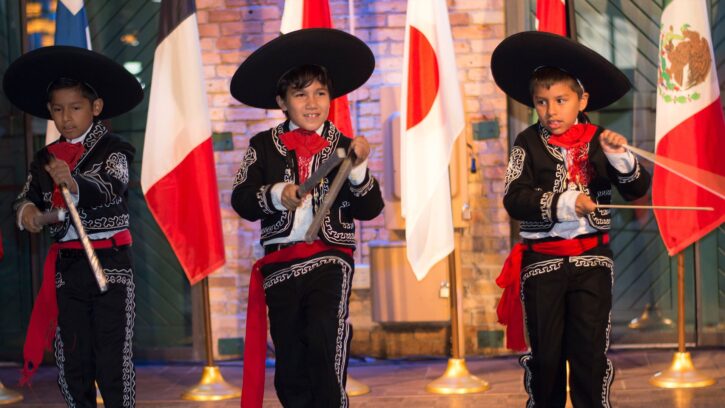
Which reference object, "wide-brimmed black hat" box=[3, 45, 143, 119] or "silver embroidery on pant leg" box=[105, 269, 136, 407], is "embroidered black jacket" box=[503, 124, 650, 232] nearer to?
"silver embroidery on pant leg" box=[105, 269, 136, 407]

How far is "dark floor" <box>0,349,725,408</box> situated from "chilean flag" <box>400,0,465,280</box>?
0.73 meters

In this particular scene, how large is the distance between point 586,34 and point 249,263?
2633 millimetres

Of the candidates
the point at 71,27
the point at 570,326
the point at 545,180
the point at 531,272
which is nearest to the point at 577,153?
the point at 545,180

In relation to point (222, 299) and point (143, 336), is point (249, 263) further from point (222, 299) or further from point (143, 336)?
point (143, 336)

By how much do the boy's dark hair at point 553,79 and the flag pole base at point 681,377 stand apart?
220cm

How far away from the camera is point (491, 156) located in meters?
7.05

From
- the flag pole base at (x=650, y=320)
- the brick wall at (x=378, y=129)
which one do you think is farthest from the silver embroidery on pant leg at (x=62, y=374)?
the flag pole base at (x=650, y=320)

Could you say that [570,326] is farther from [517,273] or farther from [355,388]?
[355,388]

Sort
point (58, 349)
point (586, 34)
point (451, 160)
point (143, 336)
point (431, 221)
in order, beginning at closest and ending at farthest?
point (58, 349) → point (431, 221) → point (451, 160) → point (586, 34) → point (143, 336)

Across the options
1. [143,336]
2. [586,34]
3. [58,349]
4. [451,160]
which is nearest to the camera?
[58,349]

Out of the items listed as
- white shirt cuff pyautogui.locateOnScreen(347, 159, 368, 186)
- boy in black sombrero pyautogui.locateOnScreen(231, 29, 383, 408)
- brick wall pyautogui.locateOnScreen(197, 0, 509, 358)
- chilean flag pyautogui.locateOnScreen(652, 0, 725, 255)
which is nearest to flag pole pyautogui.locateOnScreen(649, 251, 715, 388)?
chilean flag pyautogui.locateOnScreen(652, 0, 725, 255)

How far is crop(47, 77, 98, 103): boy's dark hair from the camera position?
191 inches

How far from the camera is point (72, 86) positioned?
4.84 meters

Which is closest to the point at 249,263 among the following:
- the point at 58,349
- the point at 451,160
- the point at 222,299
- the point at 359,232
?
the point at 222,299
